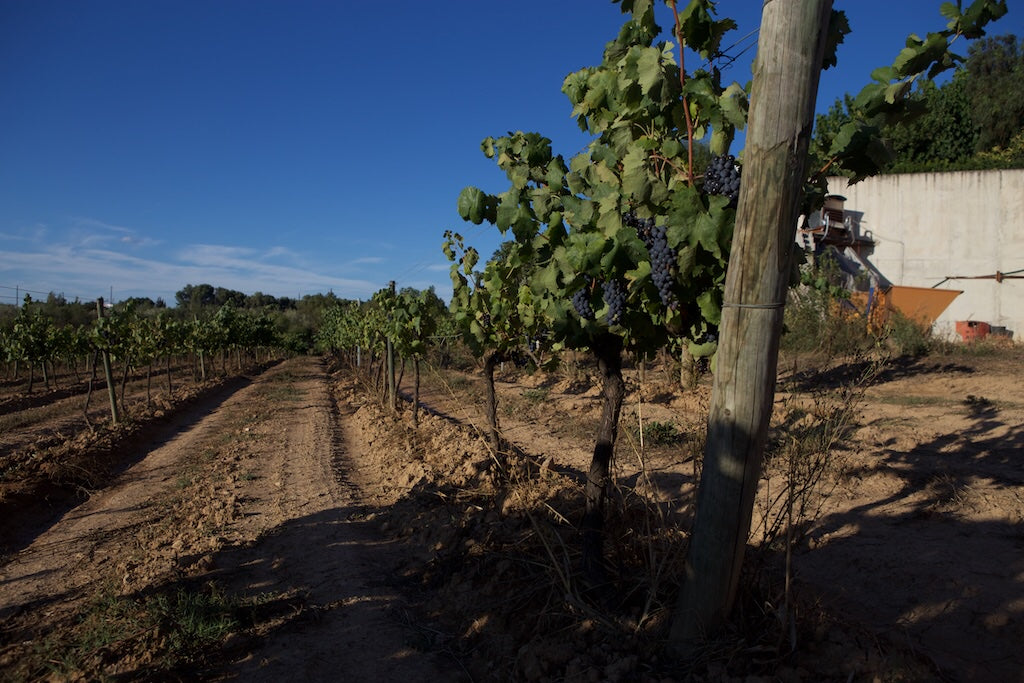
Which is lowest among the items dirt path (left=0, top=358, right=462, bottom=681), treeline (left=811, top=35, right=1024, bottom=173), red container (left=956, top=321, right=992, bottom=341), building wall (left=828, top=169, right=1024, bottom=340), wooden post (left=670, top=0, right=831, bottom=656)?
dirt path (left=0, top=358, right=462, bottom=681)

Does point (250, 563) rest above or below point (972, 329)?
below

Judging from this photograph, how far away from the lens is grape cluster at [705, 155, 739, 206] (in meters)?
2.44

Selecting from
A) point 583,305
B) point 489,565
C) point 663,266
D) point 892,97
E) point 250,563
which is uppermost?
point 892,97

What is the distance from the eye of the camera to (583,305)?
3.17 m

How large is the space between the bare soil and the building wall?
12.4 meters

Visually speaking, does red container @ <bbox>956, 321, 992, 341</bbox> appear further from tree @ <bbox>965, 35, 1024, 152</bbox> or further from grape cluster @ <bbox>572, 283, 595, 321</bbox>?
grape cluster @ <bbox>572, 283, 595, 321</bbox>

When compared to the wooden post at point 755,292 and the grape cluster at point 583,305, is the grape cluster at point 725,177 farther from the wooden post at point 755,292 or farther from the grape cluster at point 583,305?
the grape cluster at point 583,305

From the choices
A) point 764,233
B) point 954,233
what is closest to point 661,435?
point 764,233

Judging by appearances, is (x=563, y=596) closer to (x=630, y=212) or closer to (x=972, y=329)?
(x=630, y=212)

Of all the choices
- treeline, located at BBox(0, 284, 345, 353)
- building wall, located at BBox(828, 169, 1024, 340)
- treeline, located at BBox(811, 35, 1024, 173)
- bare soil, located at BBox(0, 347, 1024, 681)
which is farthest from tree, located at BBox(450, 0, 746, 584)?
treeline, located at BBox(811, 35, 1024, 173)

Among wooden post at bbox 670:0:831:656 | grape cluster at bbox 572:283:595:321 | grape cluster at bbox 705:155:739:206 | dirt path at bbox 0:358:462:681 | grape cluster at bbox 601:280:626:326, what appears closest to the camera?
wooden post at bbox 670:0:831:656

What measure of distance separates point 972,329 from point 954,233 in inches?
134

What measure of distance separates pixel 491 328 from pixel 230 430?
26.9 ft

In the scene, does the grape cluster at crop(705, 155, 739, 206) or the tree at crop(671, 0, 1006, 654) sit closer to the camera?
the tree at crop(671, 0, 1006, 654)
